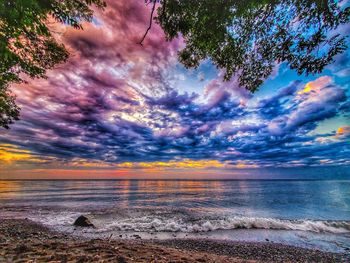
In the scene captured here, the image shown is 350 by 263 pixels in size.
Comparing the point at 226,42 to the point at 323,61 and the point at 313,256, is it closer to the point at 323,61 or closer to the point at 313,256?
the point at 323,61

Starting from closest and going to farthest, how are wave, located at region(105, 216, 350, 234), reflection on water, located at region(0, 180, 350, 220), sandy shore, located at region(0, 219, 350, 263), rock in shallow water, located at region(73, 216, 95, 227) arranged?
sandy shore, located at region(0, 219, 350, 263)
wave, located at region(105, 216, 350, 234)
rock in shallow water, located at region(73, 216, 95, 227)
reflection on water, located at region(0, 180, 350, 220)

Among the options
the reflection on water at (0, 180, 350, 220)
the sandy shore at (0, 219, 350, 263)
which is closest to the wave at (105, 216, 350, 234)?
the sandy shore at (0, 219, 350, 263)

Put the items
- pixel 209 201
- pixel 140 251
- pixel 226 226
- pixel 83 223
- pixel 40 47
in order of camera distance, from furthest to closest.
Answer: pixel 209 201 → pixel 226 226 → pixel 83 223 → pixel 40 47 → pixel 140 251

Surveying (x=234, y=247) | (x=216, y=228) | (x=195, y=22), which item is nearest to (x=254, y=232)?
(x=216, y=228)

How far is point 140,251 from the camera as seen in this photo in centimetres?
756

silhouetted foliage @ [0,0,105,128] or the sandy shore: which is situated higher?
silhouetted foliage @ [0,0,105,128]

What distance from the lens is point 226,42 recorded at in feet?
24.5

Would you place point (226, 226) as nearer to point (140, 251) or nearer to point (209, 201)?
point (140, 251)

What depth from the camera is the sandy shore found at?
6009mm

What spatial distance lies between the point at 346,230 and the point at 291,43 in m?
20.3

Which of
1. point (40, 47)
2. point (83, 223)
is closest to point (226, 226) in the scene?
point (83, 223)

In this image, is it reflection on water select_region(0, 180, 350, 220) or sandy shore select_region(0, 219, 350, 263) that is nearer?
sandy shore select_region(0, 219, 350, 263)

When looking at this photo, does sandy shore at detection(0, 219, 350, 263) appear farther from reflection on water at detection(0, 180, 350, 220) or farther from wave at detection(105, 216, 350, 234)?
reflection on water at detection(0, 180, 350, 220)

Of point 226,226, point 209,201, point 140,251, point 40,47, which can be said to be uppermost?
point 40,47
